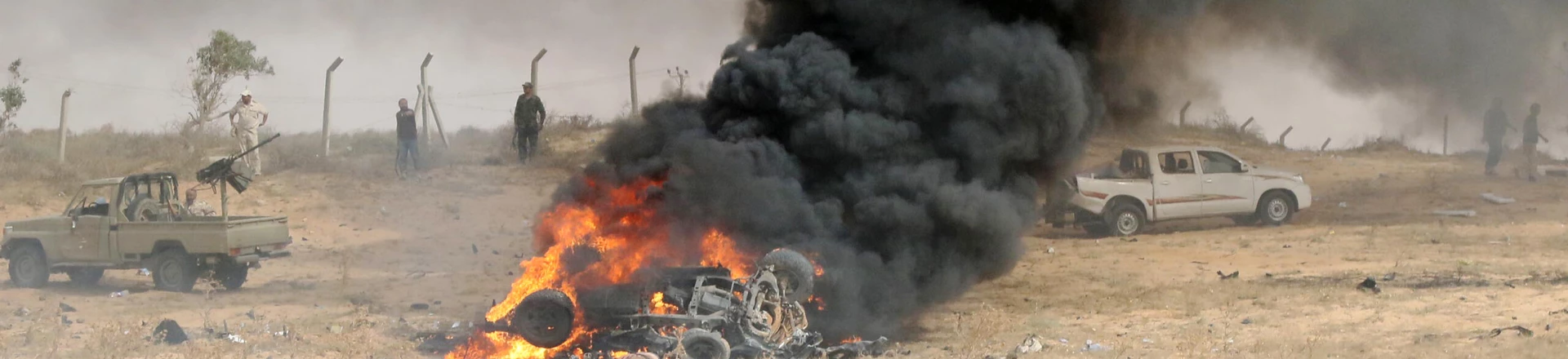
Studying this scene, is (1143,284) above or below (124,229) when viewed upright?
below

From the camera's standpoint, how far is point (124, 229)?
16.4m

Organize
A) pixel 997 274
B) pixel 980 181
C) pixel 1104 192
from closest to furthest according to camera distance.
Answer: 1. pixel 980 181
2. pixel 997 274
3. pixel 1104 192

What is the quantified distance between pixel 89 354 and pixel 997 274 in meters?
8.48

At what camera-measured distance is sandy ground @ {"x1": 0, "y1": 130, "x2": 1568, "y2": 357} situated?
38.1 feet

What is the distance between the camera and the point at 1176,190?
66.9 feet

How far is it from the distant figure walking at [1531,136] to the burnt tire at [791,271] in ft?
56.1

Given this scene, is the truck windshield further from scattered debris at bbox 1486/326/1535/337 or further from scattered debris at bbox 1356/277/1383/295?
scattered debris at bbox 1486/326/1535/337

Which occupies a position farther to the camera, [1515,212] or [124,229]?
[1515,212]

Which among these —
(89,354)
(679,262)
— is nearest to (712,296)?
(679,262)

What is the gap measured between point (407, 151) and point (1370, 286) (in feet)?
53.9

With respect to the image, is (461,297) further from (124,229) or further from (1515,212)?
(1515,212)

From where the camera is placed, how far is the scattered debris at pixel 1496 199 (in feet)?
73.0

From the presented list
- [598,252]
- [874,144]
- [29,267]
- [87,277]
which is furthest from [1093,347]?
[29,267]

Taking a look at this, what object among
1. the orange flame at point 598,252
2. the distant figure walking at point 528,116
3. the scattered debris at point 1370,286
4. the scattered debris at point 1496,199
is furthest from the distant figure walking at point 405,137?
the scattered debris at point 1496,199
